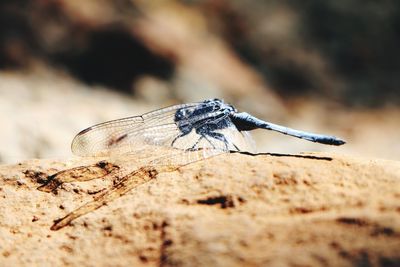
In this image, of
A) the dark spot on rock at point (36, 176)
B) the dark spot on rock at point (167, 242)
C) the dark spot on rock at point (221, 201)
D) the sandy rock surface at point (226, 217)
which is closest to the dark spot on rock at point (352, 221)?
the sandy rock surface at point (226, 217)

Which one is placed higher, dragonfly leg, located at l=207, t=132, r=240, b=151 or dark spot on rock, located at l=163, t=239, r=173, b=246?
dragonfly leg, located at l=207, t=132, r=240, b=151

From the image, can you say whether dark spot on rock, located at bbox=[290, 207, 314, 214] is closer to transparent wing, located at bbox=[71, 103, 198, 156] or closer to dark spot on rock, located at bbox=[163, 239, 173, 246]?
dark spot on rock, located at bbox=[163, 239, 173, 246]

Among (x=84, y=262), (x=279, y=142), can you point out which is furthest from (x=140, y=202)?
(x=279, y=142)

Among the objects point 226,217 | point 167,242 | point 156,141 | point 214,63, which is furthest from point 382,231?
point 214,63

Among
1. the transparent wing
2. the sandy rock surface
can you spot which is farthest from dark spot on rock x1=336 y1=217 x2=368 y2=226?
the transparent wing

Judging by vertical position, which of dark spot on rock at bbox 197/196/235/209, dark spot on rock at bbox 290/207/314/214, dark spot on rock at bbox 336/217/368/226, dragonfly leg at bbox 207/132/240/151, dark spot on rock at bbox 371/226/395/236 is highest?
dragonfly leg at bbox 207/132/240/151

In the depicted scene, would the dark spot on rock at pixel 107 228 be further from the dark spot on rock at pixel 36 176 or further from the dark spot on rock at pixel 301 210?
the dark spot on rock at pixel 301 210

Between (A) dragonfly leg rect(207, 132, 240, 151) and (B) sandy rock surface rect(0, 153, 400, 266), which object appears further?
(A) dragonfly leg rect(207, 132, 240, 151)

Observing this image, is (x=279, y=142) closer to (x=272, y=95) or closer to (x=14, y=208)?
(x=272, y=95)
